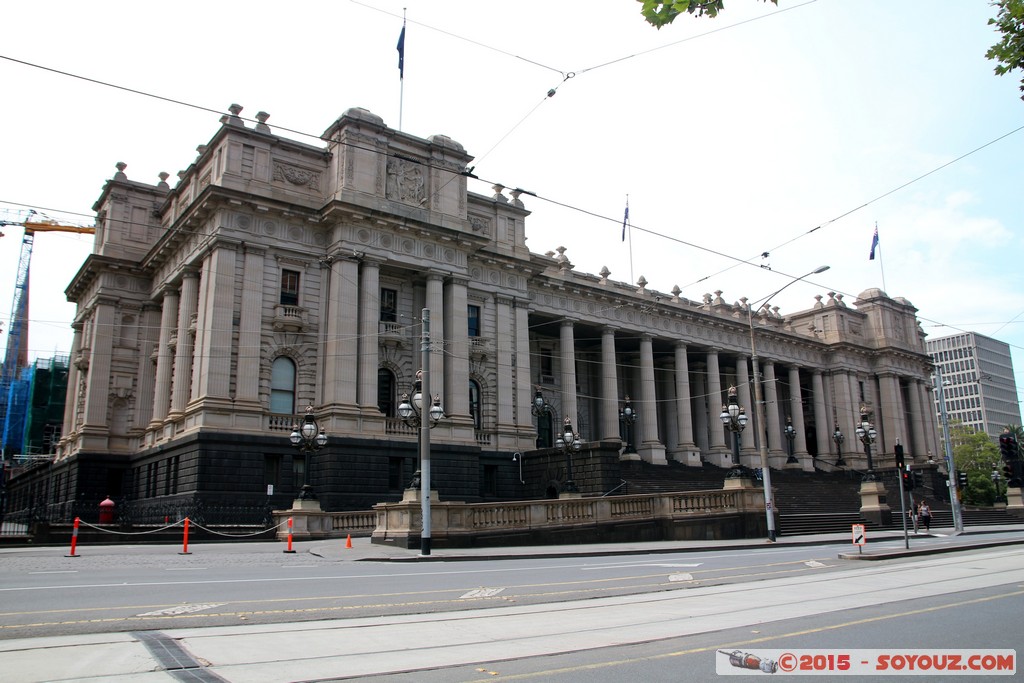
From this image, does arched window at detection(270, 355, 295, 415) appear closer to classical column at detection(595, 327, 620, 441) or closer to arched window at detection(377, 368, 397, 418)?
arched window at detection(377, 368, 397, 418)

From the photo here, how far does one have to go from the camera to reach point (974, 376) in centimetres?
14225

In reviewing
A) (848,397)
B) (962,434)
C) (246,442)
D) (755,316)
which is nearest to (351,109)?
(246,442)

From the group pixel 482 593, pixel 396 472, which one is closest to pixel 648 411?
pixel 396 472

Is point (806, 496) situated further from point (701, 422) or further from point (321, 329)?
point (321, 329)

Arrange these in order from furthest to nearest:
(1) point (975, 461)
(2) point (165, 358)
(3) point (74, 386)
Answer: (1) point (975, 461) → (3) point (74, 386) → (2) point (165, 358)

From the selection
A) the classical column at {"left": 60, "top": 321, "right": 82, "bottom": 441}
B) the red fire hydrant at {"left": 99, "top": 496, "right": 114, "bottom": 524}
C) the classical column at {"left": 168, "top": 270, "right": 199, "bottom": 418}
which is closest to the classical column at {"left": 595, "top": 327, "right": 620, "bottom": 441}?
the classical column at {"left": 168, "top": 270, "right": 199, "bottom": 418}

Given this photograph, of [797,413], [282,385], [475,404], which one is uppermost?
[797,413]

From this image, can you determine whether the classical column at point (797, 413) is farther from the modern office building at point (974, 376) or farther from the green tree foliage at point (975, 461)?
the modern office building at point (974, 376)

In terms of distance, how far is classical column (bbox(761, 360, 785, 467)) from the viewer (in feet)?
210

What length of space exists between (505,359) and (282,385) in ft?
41.9

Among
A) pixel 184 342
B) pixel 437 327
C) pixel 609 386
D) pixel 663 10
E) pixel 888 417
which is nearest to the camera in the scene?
pixel 663 10

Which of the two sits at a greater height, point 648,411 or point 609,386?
point 609,386

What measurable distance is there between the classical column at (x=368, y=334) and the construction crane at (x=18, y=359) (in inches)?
2459

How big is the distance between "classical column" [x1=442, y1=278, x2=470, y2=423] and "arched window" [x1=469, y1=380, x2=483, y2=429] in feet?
8.19
